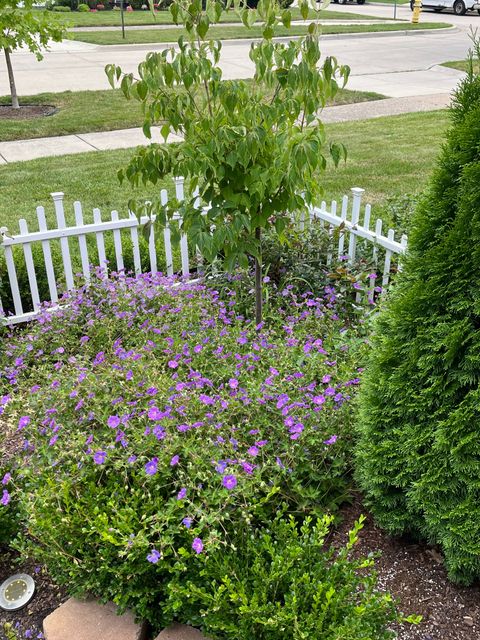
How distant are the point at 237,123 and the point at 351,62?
577 inches

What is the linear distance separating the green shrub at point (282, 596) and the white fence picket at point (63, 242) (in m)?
2.83

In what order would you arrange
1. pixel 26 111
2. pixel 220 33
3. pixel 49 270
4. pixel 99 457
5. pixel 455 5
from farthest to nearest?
pixel 455 5 → pixel 220 33 → pixel 26 111 → pixel 49 270 → pixel 99 457

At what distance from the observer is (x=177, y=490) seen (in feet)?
8.41

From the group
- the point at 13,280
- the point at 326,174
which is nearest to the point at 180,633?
the point at 13,280

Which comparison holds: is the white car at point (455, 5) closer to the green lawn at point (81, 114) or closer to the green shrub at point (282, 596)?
the green lawn at point (81, 114)

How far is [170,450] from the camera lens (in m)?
2.50

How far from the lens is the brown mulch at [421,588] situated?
7.50 ft

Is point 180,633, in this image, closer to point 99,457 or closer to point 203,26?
point 99,457

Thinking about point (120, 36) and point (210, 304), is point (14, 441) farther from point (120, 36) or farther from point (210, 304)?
point (120, 36)

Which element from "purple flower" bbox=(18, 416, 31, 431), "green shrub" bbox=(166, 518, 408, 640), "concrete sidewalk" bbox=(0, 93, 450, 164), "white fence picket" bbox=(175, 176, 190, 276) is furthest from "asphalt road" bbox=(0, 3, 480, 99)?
"green shrub" bbox=(166, 518, 408, 640)

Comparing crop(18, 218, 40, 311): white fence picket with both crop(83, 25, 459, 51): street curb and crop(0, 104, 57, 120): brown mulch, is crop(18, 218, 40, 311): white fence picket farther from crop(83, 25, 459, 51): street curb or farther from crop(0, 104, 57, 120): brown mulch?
crop(83, 25, 459, 51): street curb

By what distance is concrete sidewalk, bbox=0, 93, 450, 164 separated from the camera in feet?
28.7

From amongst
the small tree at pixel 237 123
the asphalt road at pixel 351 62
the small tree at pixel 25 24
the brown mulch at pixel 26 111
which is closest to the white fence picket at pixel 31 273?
the small tree at pixel 237 123

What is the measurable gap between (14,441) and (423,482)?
216 centimetres
